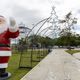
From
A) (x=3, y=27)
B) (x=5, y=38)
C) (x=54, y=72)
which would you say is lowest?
(x=54, y=72)

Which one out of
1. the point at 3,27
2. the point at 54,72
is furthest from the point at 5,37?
the point at 54,72

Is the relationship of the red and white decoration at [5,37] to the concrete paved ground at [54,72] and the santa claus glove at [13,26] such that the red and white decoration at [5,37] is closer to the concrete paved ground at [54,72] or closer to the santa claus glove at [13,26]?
the santa claus glove at [13,26]

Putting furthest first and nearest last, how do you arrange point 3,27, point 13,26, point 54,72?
point 54,72 < point 3,27 < point 13,26

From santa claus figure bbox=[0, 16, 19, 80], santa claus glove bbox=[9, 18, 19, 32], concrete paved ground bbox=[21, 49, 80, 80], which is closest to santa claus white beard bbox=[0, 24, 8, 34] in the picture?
santa claus figure bbox=[0, 16, 19, 80]

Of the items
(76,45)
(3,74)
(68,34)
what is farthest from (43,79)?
(76,45)

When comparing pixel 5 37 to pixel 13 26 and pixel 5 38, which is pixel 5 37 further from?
pixel 13 26

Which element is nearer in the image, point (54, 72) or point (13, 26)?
point (13, 26)

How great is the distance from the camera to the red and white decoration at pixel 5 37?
824 centimetres

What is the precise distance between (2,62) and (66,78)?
492 cm

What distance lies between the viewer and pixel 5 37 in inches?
331

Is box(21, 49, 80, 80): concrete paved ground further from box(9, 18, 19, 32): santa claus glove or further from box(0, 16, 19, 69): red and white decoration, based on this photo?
box(9, 18, 19, 32): santa claus glove

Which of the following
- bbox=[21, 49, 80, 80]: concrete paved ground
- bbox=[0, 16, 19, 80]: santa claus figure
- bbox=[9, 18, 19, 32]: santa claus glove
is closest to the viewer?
bbox=[9, 18, 19, 32]: santa claus glove

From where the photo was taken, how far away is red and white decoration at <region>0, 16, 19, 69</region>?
824 cm

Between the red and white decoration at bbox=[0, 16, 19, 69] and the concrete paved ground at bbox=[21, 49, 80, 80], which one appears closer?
the red and white decoration at bbox=[0, 16, 19, 69]
